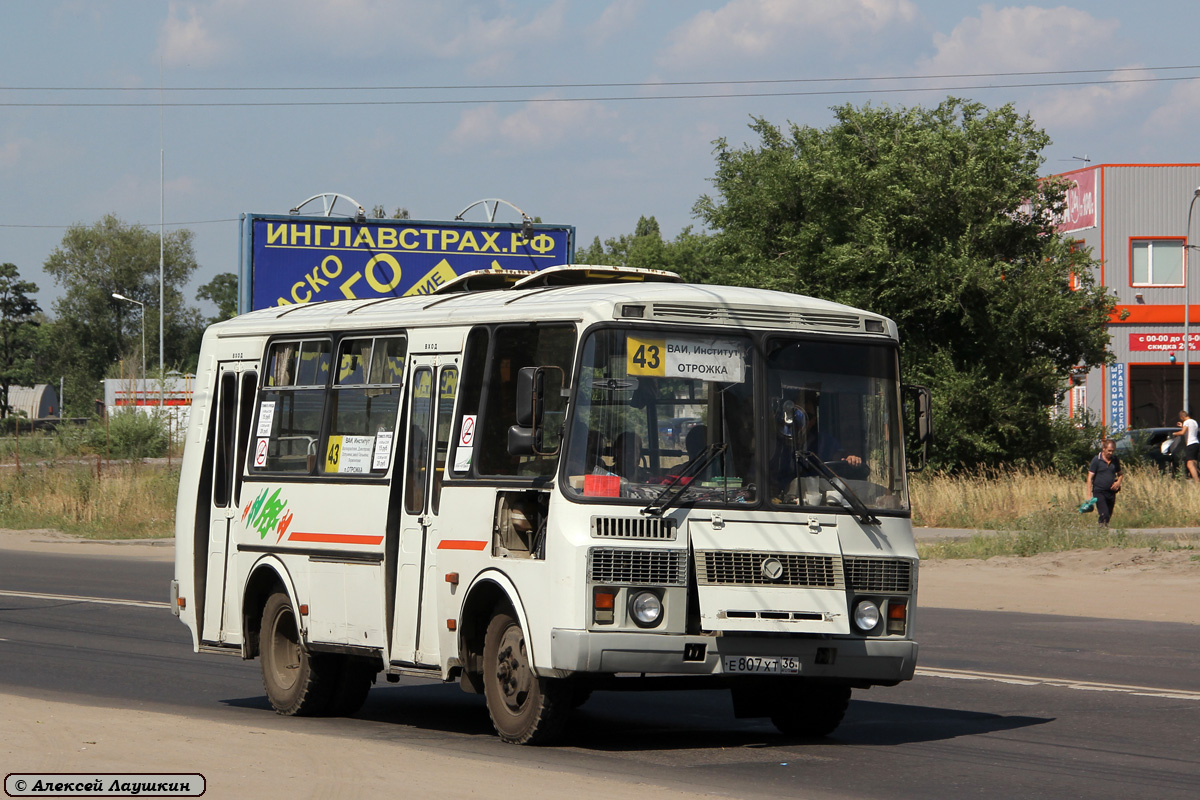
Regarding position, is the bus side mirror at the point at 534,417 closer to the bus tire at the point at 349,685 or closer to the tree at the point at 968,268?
the bus tire at the point at 349,685

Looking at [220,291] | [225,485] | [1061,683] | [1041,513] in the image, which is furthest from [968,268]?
[220,291]

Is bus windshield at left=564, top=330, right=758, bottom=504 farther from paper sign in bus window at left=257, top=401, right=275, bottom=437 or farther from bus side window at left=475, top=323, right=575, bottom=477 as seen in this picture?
paper sign in bus window at left=257, top=401, right=275, bottom=437

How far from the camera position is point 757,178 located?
47062 millimetres

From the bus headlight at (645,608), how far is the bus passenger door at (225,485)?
414cm

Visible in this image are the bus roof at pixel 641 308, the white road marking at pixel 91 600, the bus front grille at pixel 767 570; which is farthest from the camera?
the white road marking at pixel 91 600

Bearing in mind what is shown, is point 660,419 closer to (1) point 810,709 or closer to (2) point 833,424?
(2) point 833,424

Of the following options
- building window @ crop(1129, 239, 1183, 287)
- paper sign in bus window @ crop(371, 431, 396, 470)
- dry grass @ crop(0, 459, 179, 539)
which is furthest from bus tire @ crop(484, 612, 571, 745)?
building window @ crop(1129, 239, 1183, 287)

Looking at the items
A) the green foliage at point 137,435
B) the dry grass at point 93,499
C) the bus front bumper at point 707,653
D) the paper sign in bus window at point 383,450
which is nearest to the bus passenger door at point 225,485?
the paper sign in bus window at point 383,450

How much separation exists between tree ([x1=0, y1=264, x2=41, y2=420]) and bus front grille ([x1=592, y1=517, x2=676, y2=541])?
10719 cm

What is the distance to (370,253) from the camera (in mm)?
36750

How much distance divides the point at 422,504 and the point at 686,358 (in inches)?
80.0

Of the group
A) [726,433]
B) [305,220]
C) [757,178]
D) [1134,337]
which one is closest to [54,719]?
[726,433]

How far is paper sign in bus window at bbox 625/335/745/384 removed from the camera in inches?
372

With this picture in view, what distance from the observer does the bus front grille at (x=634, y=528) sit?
9102 millimetres
